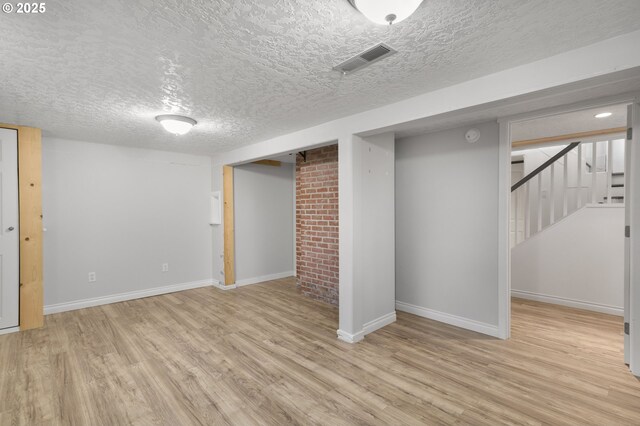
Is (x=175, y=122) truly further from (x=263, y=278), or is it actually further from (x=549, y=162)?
(x=549, y=162)

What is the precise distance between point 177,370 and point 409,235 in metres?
2.83

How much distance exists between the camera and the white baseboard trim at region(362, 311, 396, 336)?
120 inches

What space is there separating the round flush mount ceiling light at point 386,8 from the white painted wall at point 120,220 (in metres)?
4.30

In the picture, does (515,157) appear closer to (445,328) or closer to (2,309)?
(445,328)

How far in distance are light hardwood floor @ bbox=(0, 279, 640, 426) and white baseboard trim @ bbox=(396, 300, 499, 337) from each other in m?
0.11

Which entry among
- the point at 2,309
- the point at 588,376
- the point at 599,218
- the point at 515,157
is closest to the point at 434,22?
the point at 588,376

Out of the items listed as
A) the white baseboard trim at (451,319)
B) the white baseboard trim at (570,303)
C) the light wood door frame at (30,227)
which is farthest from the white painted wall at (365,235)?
the light wood door frame at (30,227)

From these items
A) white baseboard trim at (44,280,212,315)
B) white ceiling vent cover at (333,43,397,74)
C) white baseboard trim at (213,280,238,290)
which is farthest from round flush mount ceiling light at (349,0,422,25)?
white baseboard trim at (44,280,212,315)

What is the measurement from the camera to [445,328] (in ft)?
10.5

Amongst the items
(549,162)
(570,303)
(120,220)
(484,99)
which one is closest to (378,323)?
(484,99)

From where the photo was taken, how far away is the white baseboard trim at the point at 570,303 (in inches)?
140

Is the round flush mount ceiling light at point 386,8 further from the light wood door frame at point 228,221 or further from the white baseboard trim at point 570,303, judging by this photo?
the white baseboard trim at point 570,303

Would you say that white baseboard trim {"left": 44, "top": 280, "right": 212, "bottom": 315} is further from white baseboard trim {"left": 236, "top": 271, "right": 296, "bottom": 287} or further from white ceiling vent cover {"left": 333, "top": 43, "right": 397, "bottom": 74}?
white ceiling vent cover {"left": 333, "top": 43, "right": 397, "bottom": 74}

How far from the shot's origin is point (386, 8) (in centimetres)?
124
